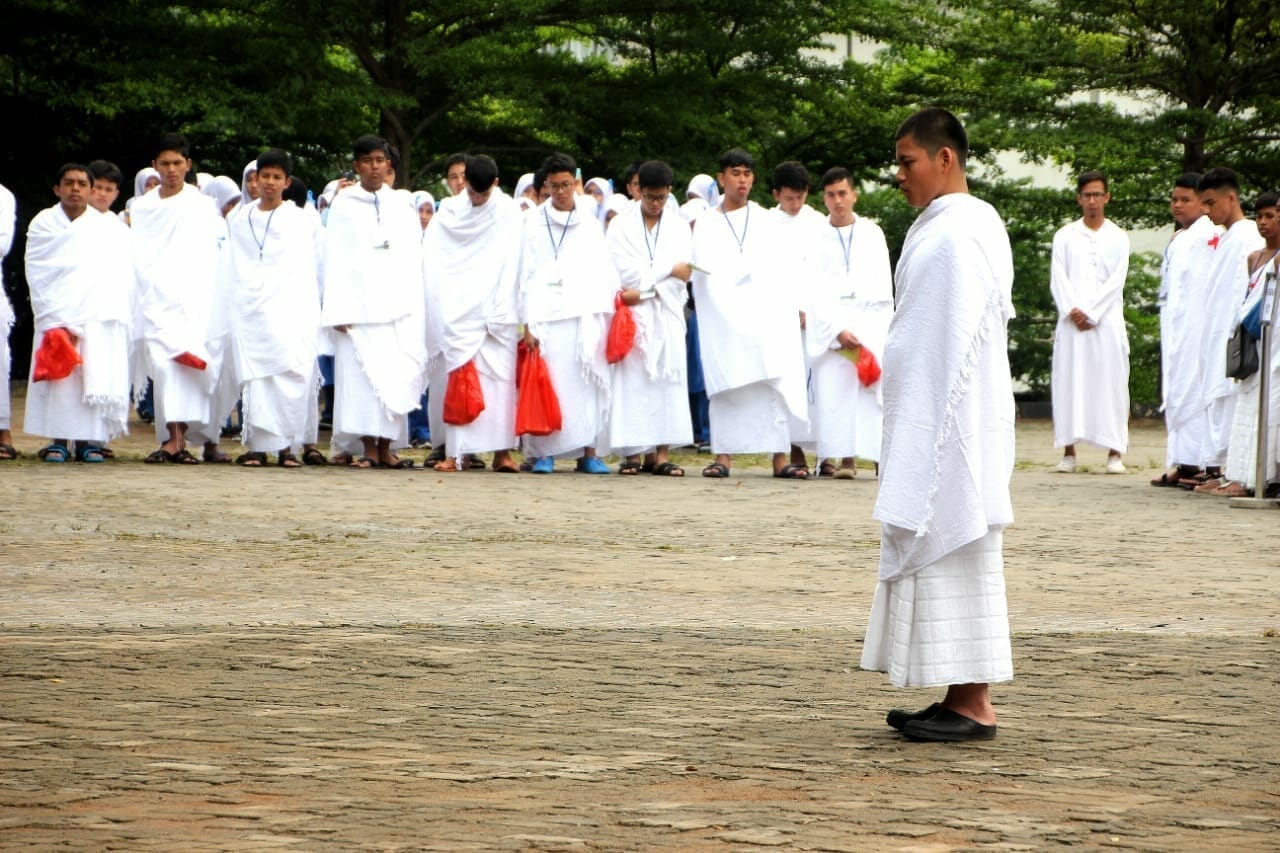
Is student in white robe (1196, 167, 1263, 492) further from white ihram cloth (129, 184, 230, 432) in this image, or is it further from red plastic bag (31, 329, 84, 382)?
red plastic bag (31, 329, 84, 382)

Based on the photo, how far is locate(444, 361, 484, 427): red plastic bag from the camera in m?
15.0

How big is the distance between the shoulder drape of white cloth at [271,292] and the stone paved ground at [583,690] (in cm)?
374

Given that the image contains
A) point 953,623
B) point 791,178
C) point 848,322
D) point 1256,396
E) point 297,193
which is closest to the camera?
point 953,623

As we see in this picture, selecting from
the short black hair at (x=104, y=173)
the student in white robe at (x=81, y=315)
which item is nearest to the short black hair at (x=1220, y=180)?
the student in white robe at (x=81, y=315)

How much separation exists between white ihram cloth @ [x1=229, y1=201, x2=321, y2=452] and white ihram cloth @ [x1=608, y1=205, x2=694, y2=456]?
2337 millimetres

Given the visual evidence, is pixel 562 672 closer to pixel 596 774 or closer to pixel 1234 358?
pixel 596 774

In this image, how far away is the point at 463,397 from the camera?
49.2ft

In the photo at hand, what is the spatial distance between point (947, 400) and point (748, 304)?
946 centimetres

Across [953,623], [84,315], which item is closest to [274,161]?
[84,315]

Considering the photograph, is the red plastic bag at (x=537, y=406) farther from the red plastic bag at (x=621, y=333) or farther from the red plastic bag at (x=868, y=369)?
the red plastic bag at (x=868, y=369)

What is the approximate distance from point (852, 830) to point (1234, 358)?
9534 mm

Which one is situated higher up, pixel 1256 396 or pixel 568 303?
pixel 568 303

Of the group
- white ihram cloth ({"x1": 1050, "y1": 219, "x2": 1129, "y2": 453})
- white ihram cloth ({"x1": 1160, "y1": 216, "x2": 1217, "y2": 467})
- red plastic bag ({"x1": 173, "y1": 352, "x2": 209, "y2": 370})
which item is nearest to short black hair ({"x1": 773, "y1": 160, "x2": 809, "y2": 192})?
white ihram cloth ({"x1": 1050, "y1": 219, "x2": 1129, "y2": 453})

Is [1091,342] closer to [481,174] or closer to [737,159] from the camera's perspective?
[737,159]
